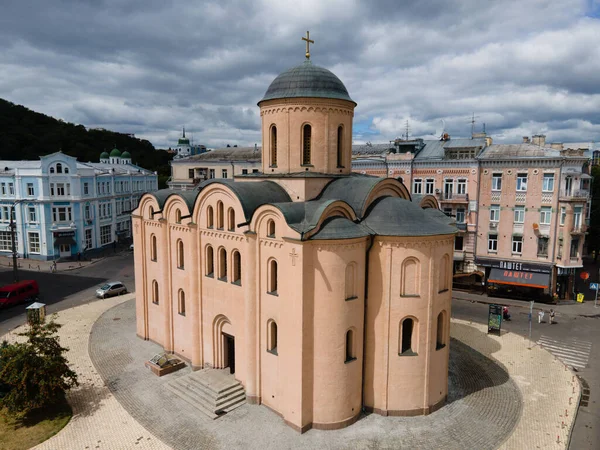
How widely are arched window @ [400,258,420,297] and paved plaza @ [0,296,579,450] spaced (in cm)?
593

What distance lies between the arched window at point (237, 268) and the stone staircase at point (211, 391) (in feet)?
16.8

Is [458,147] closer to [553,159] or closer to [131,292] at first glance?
[553,159]

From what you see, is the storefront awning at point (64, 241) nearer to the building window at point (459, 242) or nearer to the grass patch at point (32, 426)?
the grass patch at point (32, 426)

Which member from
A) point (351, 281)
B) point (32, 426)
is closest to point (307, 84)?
point (351, 281)

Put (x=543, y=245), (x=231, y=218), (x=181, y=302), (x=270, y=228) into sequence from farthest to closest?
(x=543, y=245), (x=181, y=302), (x=231, y=218), (x=270, y=228)

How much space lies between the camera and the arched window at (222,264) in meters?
21.9

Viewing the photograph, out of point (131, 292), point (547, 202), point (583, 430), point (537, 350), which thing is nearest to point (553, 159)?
point (547, 202)

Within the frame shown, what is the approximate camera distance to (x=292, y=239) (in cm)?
1744

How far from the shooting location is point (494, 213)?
3919cm

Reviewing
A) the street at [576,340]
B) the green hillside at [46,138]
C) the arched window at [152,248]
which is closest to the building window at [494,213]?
the street at [576,340]

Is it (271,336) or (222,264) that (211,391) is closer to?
(271,336)

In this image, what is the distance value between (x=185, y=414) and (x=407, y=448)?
10.0 meters

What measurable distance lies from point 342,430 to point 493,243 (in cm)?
2817

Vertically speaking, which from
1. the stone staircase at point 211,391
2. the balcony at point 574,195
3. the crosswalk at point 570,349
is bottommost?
the crosswalk at point 570,349
